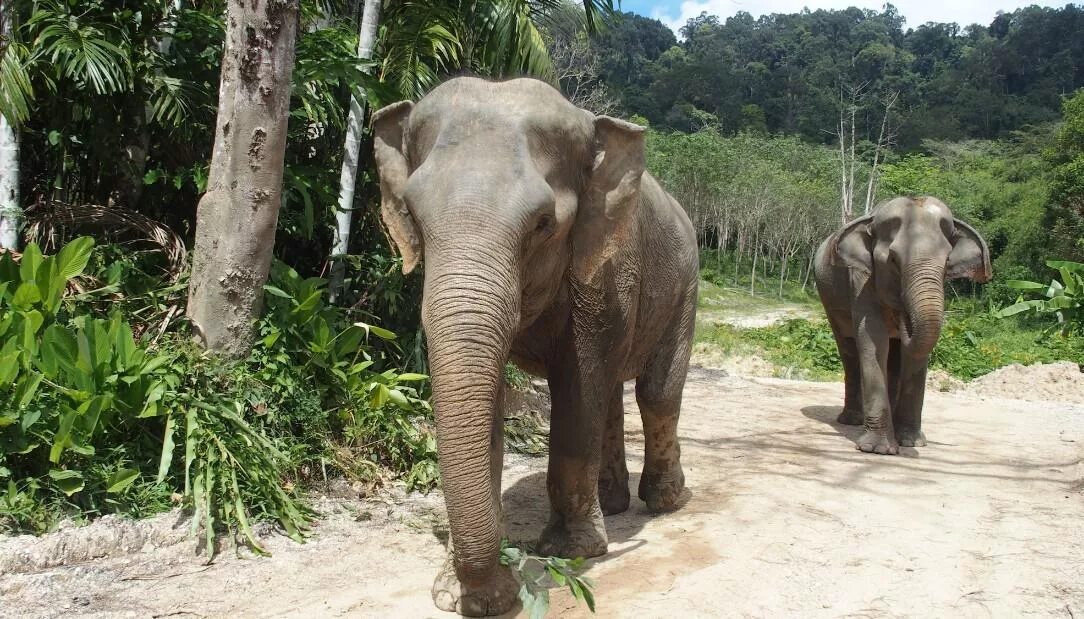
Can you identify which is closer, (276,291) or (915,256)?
(276,291)

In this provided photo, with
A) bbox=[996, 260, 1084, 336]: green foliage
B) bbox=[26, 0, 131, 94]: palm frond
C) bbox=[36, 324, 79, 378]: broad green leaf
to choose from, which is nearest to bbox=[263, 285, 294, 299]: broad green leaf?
bbox=[36, 324, 79, 378]: broad green leaf

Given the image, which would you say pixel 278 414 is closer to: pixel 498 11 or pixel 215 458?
pixel 215 458

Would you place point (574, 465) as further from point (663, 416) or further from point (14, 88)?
point (14, 88)

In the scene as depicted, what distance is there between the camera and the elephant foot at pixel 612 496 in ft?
18.5

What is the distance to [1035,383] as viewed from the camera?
13.5 metres

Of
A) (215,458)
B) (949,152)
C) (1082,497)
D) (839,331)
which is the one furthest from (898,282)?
(949,152)

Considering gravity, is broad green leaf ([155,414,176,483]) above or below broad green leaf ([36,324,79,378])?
below

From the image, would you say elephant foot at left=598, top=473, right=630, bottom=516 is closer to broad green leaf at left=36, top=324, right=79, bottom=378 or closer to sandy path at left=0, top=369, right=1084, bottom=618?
sandy path at left=0, top=369, right=1084, bottom=618

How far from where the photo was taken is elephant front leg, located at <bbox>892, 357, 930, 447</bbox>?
872cm

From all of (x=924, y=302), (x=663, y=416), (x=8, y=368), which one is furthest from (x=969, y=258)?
(x=8, y=368)

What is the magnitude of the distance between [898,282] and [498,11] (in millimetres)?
4823

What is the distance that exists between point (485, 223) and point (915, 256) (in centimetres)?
607

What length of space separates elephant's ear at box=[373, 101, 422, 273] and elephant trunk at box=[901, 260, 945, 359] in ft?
18.4

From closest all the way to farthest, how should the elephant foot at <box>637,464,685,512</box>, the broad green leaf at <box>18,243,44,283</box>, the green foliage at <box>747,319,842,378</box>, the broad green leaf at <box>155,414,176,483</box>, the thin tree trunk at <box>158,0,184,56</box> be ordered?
the broad green leaf at <box>155,414,176,483</box>
the broad green leaf at <box>18,243,44,283</box>
the elephant foot at <box>637,464,685,512</box>
the thin tree trunk at <box>158,0,184,56</box>
the green foliage at <box>747,319,842,378</box>
